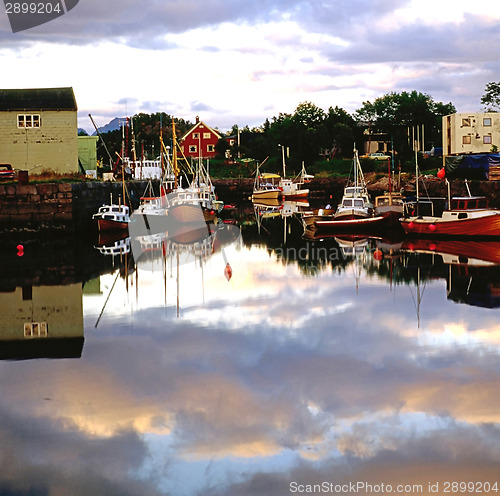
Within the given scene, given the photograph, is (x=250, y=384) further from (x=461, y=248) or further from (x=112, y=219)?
(x=112, y=219)

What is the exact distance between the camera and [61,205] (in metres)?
40.9

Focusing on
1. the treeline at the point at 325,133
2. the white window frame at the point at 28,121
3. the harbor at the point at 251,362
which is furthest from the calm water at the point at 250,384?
the treeline at the point at 325,133

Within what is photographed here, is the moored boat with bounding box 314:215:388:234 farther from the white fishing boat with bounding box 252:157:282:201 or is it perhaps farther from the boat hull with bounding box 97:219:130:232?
the white fishing boat with bounding box 252:157:282:201

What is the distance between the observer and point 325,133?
110m

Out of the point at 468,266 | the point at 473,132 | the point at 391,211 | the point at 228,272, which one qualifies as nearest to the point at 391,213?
the point at 391,211

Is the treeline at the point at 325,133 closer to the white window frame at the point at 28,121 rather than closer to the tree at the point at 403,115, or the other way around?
the tree at the point at 403,115

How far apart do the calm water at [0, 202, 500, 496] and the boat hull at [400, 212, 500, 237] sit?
1026 centimetres

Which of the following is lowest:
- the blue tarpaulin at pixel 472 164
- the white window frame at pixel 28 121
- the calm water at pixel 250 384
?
the calm water at pixel 250 384

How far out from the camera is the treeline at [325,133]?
360 ft

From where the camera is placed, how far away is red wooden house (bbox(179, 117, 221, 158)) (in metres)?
122

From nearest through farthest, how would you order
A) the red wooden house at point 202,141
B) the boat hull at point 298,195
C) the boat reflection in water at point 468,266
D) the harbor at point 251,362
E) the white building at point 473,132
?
the harbor at point 251,362, the boat reflection in water at point 468,266, the white building at point 473,132, the boat hull at point 298,195, the red wooden house at point 202,141

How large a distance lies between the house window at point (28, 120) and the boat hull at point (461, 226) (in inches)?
917

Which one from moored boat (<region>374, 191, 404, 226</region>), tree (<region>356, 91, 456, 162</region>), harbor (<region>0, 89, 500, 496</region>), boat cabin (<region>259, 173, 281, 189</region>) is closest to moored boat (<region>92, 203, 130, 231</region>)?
harbor (<region>0, 89, 500, 496</region>)

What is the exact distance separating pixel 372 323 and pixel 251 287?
677 centimetres
